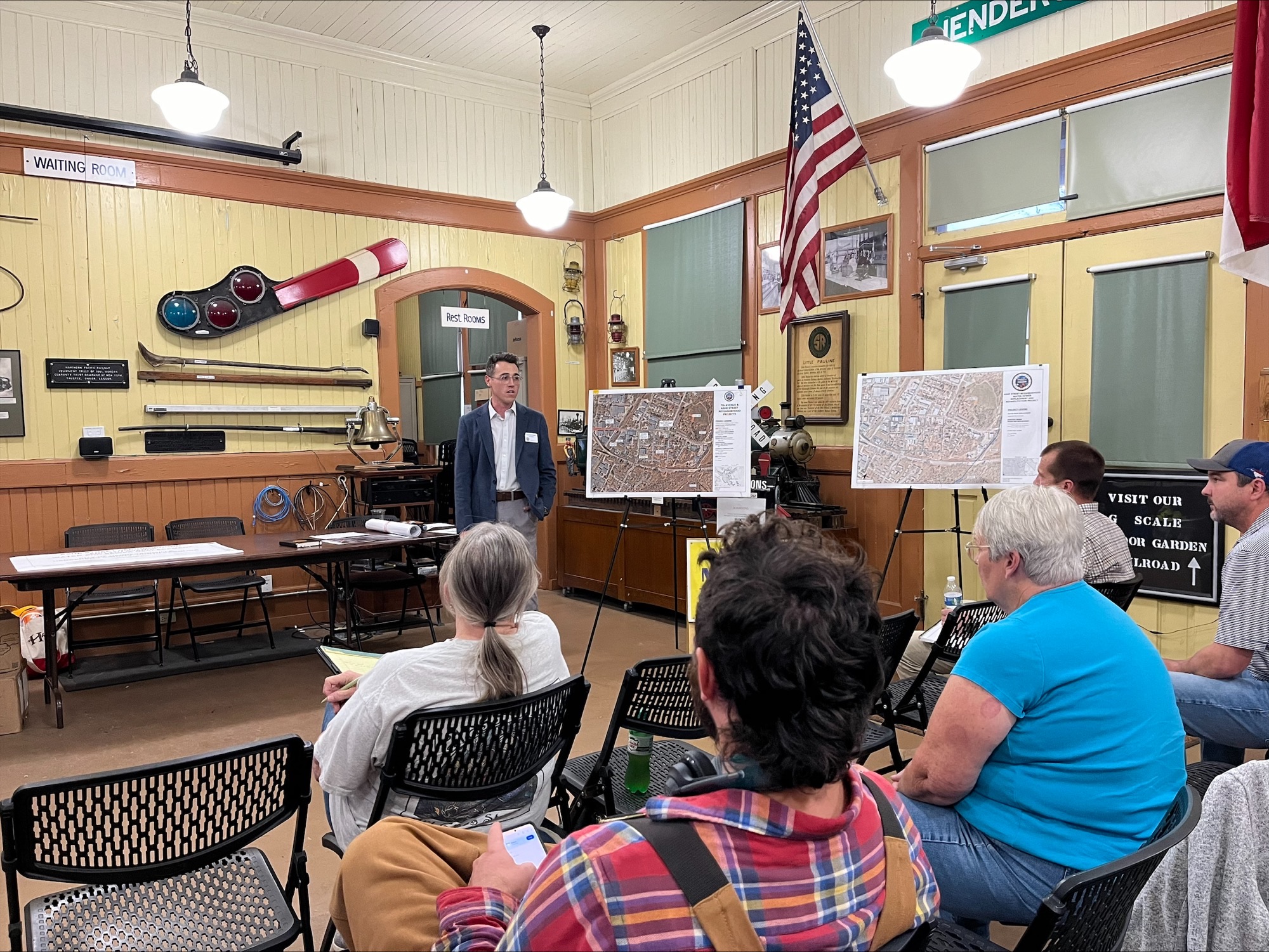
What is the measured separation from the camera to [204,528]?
5.81 meters

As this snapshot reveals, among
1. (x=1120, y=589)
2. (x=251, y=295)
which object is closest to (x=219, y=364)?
(x=251, y=295)

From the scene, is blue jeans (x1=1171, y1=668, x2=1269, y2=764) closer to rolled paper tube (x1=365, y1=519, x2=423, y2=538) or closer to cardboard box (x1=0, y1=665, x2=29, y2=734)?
rolled paper tube (x1=365, y1=519, x2=423, y2=538)

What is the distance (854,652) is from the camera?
106 centimetres

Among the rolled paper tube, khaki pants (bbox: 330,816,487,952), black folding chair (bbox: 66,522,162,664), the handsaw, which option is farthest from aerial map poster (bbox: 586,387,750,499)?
khaki pants (bbox: 330,816,487,952)

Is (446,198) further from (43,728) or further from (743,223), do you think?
Answer: (43,728)

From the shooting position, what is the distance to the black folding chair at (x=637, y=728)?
7.62 feet

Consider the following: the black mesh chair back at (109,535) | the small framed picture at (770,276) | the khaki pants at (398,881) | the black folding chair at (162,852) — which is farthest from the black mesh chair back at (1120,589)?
the black mesh chair back at (109,535)

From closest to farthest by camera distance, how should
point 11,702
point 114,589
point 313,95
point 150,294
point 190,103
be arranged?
point 11,702, point 190,103, point 114,589, point 150,294, point 313,95

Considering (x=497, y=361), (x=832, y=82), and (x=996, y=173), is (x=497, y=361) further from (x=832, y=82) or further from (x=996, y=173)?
(x=996, y=173)

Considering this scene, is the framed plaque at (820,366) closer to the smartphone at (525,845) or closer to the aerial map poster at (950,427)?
the aerial map poster at (950,427)

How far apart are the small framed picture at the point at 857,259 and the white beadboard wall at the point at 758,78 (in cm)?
71

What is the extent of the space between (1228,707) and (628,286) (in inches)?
230

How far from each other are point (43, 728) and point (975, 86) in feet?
19.5

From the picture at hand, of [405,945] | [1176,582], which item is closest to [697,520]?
[1176,582]
